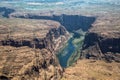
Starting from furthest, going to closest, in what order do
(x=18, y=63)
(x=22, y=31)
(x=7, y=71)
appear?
(x=22, y=31)
(x=18, y=63)
(x=7, y=71)

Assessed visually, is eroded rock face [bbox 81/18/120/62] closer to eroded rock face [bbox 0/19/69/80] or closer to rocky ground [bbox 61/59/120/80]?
rocky ground [bbox 61/59/120/80]

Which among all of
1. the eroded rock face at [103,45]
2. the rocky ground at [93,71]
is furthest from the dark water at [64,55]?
the rocky ground at [93,71]

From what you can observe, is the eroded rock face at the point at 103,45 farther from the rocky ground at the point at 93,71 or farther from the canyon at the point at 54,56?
the rocky ground at the point at 93,71

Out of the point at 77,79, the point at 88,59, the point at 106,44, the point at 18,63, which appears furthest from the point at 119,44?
the point at 18,63

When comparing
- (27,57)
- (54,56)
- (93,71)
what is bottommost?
(54,56)

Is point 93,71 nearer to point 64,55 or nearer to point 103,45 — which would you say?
point 103,45

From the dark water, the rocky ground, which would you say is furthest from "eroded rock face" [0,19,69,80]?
the rocky ground

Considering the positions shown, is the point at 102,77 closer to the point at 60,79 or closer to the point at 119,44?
the point at 60,79

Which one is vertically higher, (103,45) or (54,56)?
(103,45)

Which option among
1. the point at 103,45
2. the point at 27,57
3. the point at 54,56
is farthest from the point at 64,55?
the point at 27,57
